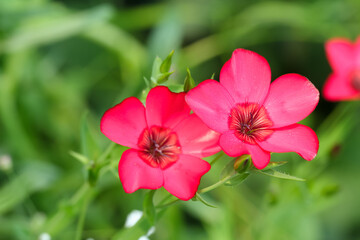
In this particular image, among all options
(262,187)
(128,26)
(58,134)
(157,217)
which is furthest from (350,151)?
(157,217)

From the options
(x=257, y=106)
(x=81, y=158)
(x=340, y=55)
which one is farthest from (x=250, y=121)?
(x=340, y=55)

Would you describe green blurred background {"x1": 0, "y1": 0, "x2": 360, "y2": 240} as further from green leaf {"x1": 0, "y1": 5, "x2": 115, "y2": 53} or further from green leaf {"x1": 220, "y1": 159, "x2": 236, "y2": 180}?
green leaf {"x1": 220, "y1": 159, "x2": 236, "y2": 180}

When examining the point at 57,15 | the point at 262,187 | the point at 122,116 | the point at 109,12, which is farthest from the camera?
the point at 262,187

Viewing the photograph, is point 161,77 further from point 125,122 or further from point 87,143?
point 87,143

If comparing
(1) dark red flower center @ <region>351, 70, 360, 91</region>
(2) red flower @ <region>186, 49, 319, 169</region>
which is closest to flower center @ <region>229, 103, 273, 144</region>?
(2) red flower @ <region>186, 49, 319, 169</region>

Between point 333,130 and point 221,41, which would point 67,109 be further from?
point 333,130

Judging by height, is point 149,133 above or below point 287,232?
above
